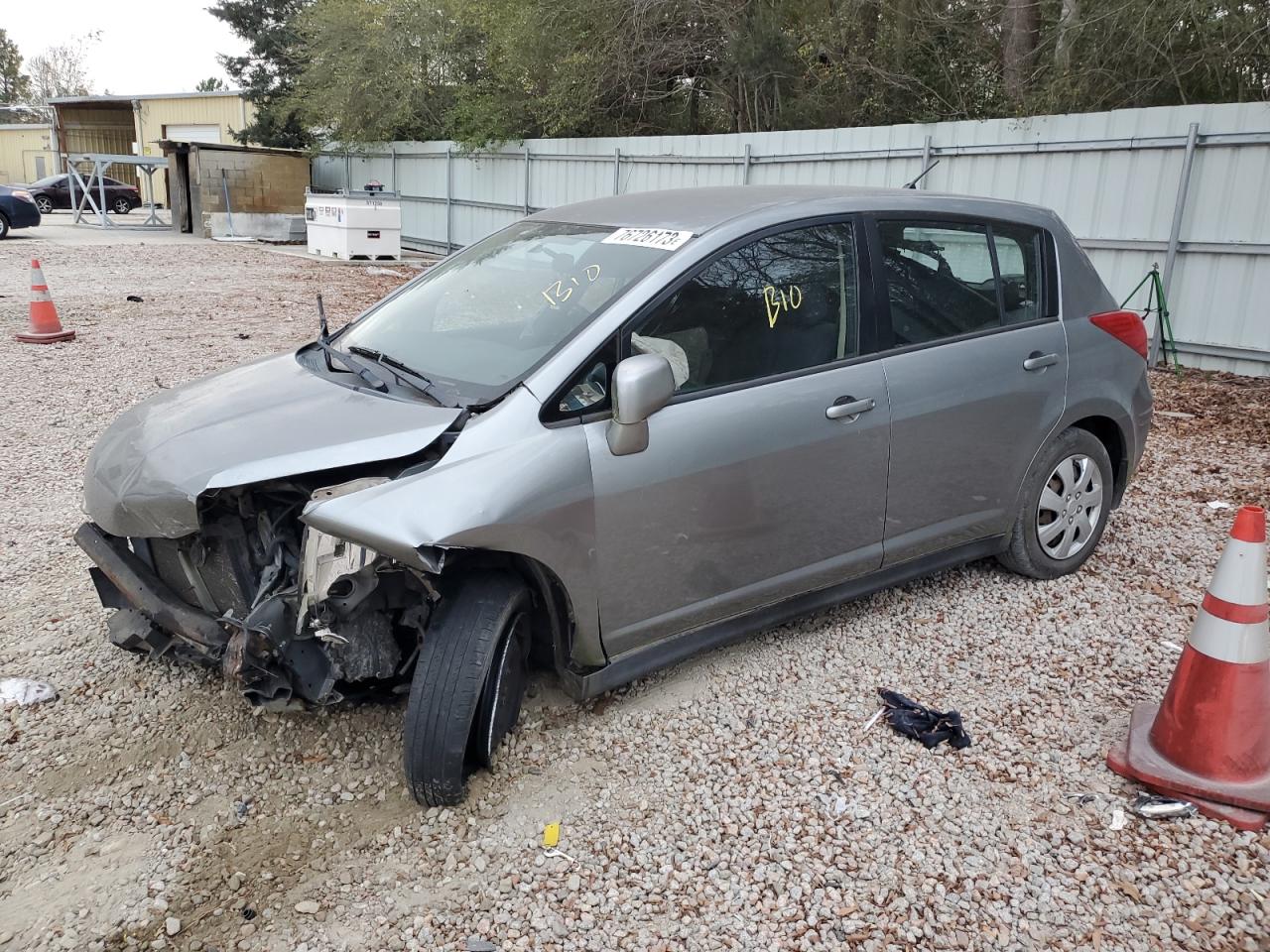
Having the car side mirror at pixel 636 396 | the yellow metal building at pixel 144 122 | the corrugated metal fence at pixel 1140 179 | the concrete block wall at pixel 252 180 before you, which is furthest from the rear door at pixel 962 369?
the yellow metal building at pixel 144 122

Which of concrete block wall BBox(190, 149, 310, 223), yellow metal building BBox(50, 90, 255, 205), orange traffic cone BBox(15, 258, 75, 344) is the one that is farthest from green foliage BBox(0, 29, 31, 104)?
orange traffic cone BBox(15, 258, 75, 344)

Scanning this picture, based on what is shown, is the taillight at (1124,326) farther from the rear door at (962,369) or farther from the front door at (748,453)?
the front door at (748,453)

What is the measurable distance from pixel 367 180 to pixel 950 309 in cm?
2344

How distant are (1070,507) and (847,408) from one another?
1603 millimetres

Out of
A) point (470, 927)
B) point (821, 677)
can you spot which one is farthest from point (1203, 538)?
point (470, 927)

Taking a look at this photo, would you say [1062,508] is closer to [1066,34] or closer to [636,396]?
[636,396]

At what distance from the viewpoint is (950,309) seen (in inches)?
153

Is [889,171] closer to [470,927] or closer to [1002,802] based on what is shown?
[1002,802]

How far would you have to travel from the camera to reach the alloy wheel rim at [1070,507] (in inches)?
171

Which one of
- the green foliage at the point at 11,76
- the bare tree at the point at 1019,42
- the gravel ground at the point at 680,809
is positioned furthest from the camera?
the green foliage at the point at 11,76

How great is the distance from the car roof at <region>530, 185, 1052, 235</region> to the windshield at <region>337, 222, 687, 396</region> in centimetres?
11

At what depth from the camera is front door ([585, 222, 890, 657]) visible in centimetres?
306

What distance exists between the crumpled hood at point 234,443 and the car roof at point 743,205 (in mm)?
1176

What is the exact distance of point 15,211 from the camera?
2131 centimetres
